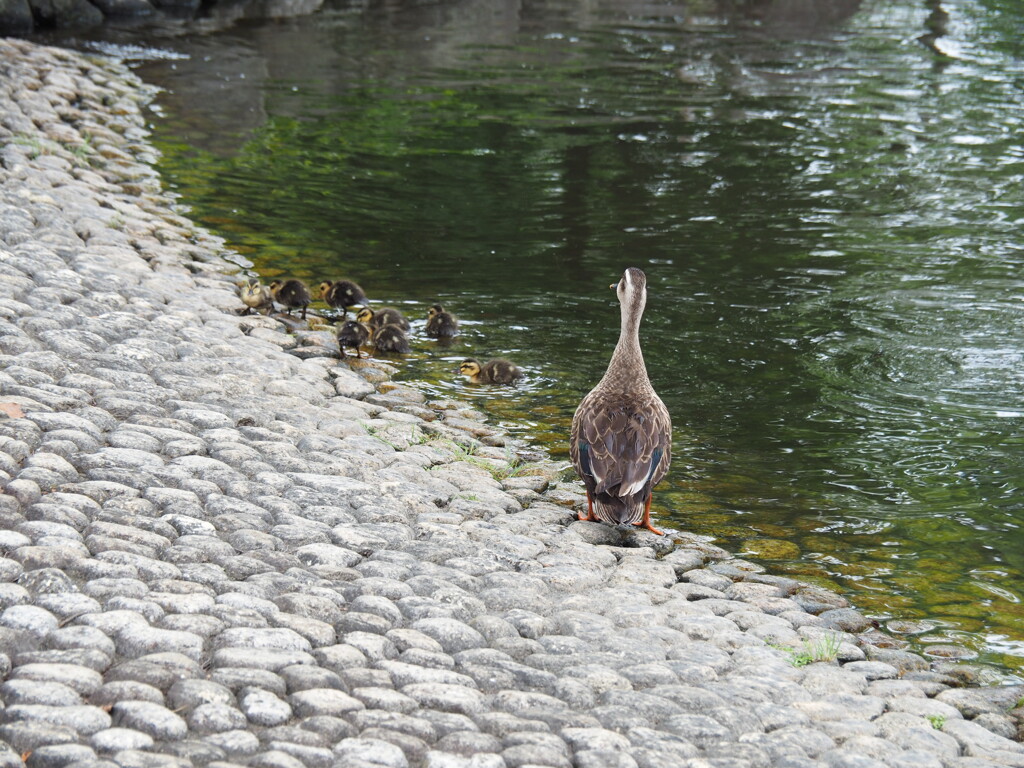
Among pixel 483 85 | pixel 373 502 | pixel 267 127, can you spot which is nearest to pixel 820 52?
pixel 483 85

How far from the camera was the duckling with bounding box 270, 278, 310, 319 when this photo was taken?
1095 cm

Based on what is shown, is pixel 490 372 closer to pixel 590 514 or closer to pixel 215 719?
pixel 590 514

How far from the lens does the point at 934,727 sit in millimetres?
5176

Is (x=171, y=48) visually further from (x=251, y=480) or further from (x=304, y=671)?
(x=304, y=671)

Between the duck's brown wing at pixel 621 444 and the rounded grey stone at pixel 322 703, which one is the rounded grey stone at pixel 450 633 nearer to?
the rounded grey stone at pixel 322 703

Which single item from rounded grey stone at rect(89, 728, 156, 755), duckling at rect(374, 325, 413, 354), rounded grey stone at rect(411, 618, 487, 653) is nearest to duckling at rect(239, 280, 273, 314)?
duckling at rect(374, 325, 413, 354)

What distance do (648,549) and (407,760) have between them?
302 centimetres

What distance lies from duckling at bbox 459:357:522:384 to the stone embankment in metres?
1.01

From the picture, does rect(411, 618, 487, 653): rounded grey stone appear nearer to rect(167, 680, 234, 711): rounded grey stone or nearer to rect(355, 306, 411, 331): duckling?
rect(167, 680, 234, 711): rounded grey stone

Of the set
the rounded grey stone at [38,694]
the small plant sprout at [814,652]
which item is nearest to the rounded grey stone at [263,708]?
the rounded grey stone at [38,694]

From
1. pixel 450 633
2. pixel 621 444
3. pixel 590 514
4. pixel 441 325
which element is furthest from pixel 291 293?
pixel 450 633

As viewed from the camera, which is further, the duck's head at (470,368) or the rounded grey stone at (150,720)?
the duck's head at (470,368)

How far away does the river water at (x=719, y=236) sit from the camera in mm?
8141

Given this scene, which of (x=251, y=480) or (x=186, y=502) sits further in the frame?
(x=251, y=480)
